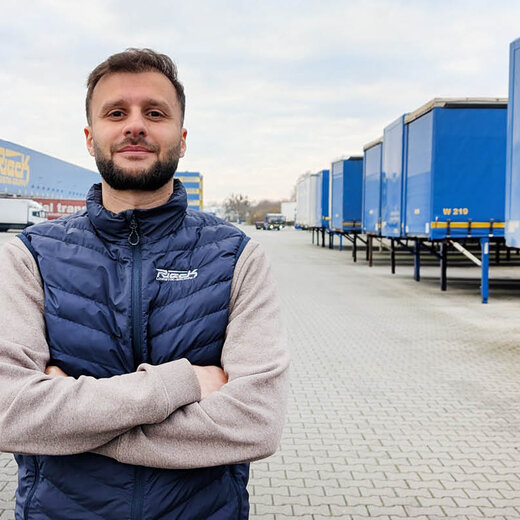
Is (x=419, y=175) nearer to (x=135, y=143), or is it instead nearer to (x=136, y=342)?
(x=135, y=143)

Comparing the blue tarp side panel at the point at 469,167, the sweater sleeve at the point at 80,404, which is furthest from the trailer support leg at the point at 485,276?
the sweater sleeve at the point at 80,404

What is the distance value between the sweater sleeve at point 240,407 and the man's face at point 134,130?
15.2 inches

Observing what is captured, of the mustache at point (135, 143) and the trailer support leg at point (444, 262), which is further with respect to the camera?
the trailer support leg at point (444, 262)

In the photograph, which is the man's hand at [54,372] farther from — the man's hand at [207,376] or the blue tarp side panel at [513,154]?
the blue tarp side panel at [513,154]

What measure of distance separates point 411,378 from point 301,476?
2977mm

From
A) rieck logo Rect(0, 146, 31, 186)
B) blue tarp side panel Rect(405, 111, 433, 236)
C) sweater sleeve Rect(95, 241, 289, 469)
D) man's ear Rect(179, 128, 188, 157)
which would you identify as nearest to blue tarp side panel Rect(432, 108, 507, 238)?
blue tarp side panel Rect(405, 111, 433, 236)

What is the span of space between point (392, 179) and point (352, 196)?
29.0 ft

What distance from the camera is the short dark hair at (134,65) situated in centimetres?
196

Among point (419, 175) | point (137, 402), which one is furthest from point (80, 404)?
point (419, 175)

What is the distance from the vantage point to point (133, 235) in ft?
6.42

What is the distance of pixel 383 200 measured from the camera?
1788cm

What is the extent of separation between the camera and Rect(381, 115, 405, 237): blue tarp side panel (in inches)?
624

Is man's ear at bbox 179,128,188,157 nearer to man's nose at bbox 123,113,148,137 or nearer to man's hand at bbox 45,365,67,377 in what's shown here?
man's nose at bbox 123,113,148,137

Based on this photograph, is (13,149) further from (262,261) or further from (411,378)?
(262,261)
